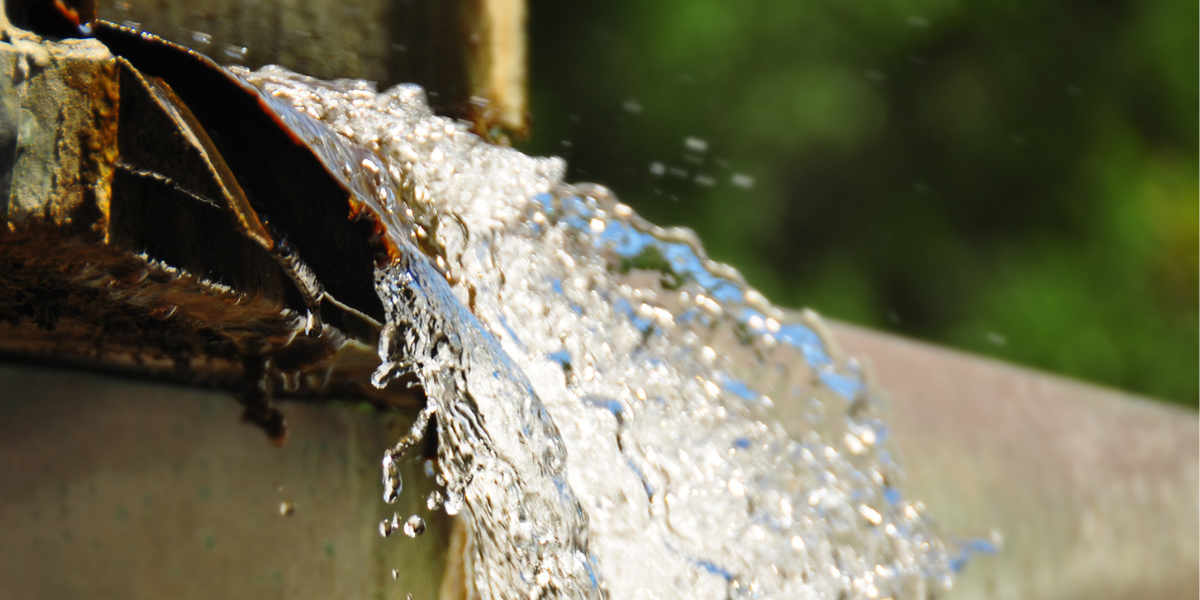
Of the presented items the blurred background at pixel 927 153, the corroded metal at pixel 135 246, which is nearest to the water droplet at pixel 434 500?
the corroded metal at pixel 135 246

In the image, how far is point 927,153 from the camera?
3055 millimetres

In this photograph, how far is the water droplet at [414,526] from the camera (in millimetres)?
629

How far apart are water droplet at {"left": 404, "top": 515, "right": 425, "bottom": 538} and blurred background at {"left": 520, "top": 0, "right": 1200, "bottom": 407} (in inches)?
70.4

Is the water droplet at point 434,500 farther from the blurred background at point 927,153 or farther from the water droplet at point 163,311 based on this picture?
the blurred background at point 927,153

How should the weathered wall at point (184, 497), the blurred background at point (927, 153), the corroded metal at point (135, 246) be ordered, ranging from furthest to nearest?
the blurred background at point (927, 153), the weathered wall at point (184, 497), the corroded metal at point (135, 246)

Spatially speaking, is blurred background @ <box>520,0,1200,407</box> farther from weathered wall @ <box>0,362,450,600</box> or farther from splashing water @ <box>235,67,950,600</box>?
weathered wall @ <box>0,362,450,600</box>

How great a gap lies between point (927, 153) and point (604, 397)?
2417 mm

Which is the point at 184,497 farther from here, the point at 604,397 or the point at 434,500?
the point at 604,397

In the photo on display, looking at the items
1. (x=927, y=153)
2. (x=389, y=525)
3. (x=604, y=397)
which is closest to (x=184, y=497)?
(x=389, y=525)

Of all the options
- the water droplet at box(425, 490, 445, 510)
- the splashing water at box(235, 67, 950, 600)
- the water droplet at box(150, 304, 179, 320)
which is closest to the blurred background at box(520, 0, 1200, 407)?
the splashing water at box(235, 67, 950, 600)

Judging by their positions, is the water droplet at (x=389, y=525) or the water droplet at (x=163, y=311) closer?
the water droplet at (x=163, y=311)

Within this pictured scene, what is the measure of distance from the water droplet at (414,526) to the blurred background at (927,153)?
1.79 metres

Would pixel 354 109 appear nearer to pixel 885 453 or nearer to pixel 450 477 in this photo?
pixel 450 477

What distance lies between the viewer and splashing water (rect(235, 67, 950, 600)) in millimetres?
625
